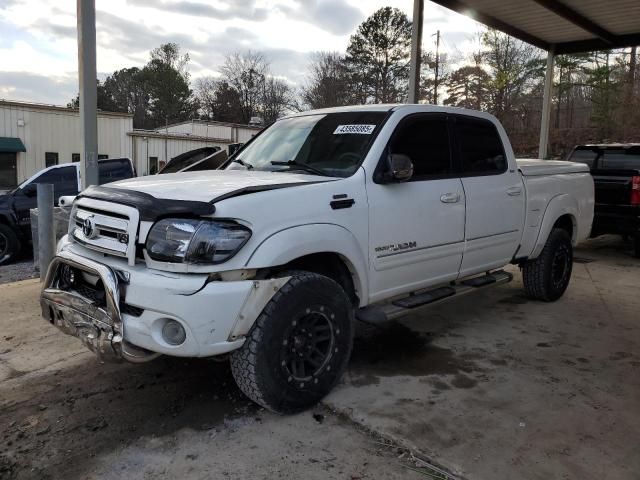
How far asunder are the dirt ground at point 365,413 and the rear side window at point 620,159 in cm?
482

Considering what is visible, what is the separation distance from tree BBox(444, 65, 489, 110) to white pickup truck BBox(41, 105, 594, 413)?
2972 centimetres

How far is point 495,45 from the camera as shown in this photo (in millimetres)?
31859

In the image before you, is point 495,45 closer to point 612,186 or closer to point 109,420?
point 612,186

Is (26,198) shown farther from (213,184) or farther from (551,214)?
(551,214)

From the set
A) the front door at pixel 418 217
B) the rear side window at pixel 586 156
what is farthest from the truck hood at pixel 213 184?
the rear side window at pixel 586 156

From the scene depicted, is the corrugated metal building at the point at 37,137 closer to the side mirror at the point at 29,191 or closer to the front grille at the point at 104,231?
the side mirror at the point at 29,191

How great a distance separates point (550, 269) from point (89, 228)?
4.68m

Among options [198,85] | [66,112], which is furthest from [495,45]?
[198,85]

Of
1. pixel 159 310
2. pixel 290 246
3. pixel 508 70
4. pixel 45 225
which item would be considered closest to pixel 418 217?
pixel 290 246

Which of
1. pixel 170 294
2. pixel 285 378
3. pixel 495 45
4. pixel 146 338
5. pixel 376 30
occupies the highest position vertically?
pixel 376 30

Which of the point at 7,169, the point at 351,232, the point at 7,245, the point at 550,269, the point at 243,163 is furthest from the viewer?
the point at 7,169

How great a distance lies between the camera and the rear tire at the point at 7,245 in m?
9.41

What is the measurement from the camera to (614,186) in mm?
8469

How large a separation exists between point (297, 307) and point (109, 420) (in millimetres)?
1337
